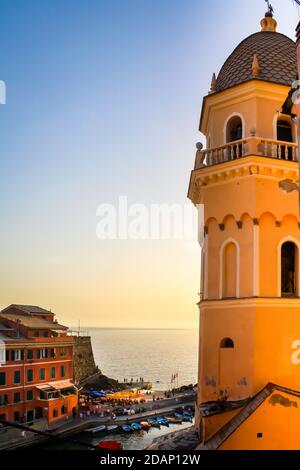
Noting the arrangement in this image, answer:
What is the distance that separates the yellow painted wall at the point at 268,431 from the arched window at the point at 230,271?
3.42m

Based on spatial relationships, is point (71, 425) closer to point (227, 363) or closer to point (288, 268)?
point (227, 363)

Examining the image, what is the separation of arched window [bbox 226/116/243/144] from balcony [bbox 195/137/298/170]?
2.61 feet

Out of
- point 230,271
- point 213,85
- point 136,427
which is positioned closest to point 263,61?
point 213,85

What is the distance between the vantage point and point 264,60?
1494 cm

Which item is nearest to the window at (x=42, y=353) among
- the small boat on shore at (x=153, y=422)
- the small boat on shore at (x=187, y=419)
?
the small boat on shore at (x=153, y=422)

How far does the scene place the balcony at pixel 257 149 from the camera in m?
13.5

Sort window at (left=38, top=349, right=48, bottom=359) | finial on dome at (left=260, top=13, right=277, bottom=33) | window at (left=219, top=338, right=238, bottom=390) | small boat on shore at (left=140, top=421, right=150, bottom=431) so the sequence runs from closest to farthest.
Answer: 1. window at (left=219, top=338, right=238, bottom=390)
2. finial on dome at (left=260, top=13, right=277, bottom=33)
3. window at (left=38, top=349, right=48, bottom=359)
4. small boat on shore at (left=140, top=421, right=150, bottom=431)

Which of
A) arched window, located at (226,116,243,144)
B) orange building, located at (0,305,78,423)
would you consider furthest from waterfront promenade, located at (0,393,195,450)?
arched window, located at (226,116,243,144)

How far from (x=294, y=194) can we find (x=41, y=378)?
42882mm

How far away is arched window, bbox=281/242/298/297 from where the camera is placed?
13516 millimetres

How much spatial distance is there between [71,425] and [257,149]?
43.3 m

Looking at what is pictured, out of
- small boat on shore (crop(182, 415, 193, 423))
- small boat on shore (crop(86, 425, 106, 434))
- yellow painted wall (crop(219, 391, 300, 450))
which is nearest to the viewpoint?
yellow painted wall (crop(219, 391, 300, 450))

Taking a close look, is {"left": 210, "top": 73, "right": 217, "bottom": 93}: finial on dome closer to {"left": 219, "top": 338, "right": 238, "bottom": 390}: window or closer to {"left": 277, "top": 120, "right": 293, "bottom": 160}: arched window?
{"left": 277, "top": 120, "right": 293, "bottom": 160}: arched window
